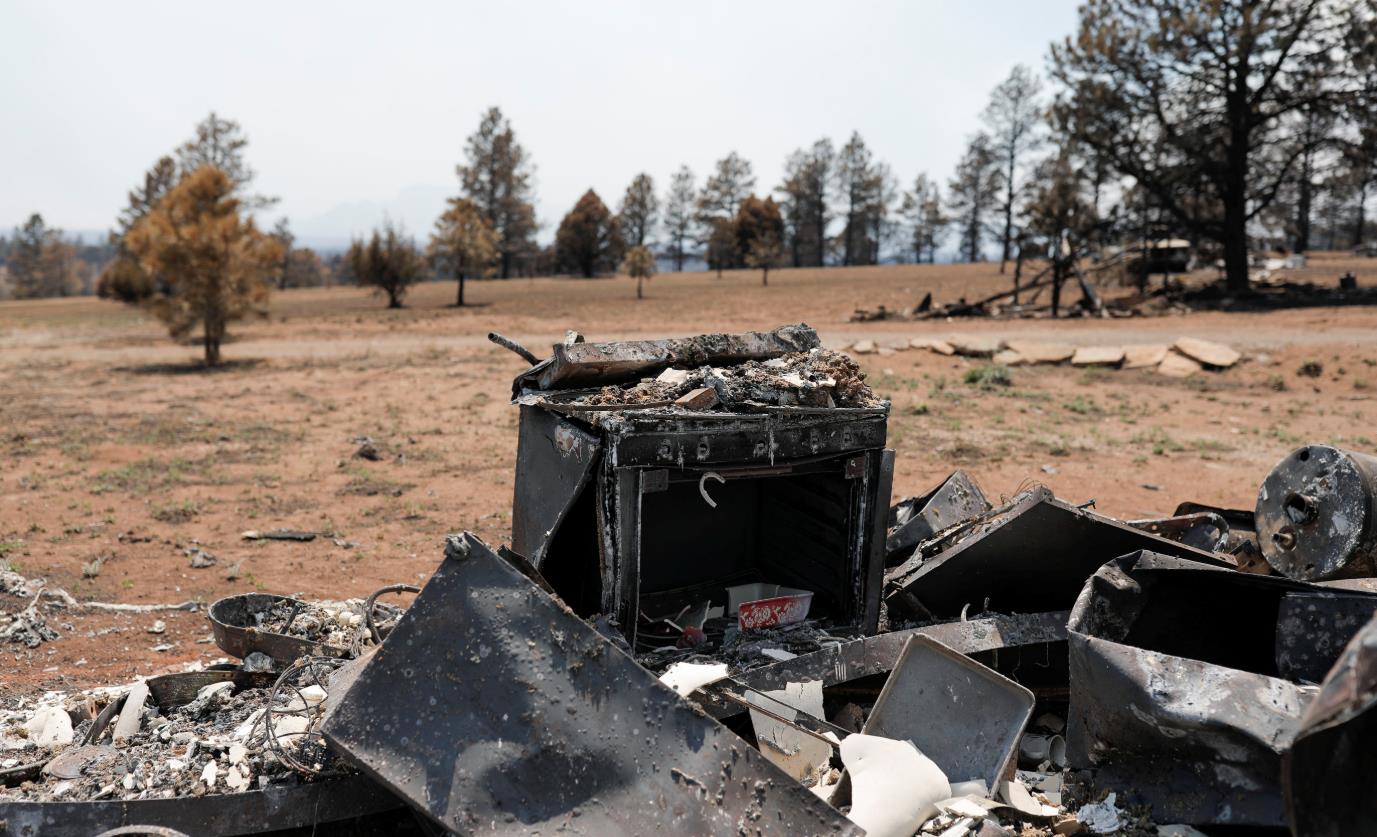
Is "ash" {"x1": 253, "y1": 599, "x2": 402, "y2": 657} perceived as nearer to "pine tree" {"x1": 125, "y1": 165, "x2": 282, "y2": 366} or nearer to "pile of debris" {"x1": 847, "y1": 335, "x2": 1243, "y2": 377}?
"pile of debris" {"x1": 847, "y1": 335, "x2": 1243, "y2": 377}

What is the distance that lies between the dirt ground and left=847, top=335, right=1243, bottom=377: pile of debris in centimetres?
37

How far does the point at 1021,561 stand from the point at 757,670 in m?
1.50

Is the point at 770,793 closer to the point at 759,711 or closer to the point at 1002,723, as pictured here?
the point at 759,711

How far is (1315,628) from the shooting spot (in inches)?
120

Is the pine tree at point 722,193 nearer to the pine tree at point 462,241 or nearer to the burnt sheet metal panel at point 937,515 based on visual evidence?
the pine tree at point 462,241

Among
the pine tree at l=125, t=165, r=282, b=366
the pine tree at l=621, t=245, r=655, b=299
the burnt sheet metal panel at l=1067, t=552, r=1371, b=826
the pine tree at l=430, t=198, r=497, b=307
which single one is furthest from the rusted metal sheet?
the pine tree at l=621, t=245, r=655, b=299

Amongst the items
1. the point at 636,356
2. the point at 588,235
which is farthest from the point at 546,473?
the point at 588,235

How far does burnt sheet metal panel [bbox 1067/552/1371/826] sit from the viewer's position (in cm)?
263

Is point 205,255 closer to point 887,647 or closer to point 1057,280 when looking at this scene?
point 887,647

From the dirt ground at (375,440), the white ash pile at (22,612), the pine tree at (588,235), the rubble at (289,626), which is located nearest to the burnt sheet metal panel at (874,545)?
the rubble at (289,626)

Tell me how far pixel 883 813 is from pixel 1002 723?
65 cm

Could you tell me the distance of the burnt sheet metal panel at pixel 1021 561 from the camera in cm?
410

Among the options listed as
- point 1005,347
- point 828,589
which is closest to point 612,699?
point 828,589

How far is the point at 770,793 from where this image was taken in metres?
2.76
